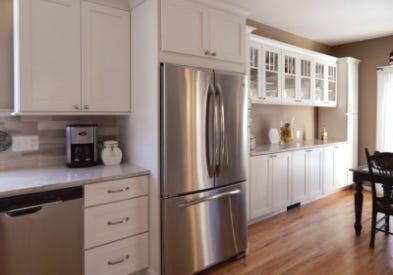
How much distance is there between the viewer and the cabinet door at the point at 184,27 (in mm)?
2209

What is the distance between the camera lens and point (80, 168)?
244cm

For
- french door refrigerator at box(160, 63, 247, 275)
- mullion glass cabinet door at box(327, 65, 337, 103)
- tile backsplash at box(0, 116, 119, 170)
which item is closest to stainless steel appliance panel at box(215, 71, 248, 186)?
french door refrigerator at box(160, 63, 247, 275)

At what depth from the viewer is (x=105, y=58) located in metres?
2.43

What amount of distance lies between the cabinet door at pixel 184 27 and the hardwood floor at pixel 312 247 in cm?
187

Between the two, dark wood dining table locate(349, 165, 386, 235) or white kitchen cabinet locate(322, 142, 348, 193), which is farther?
white kitchen cabinet locate(322, 142, 348, 193)

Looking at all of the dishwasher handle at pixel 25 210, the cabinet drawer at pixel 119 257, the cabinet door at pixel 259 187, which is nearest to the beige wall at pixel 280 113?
the cabinet door at pixel 259 187

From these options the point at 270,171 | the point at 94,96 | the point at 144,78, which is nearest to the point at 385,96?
the point at 270,171

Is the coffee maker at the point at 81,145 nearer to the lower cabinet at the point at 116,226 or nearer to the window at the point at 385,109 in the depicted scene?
the lower cabinet at the point at 116,226

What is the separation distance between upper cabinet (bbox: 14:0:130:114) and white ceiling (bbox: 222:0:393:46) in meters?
1.50

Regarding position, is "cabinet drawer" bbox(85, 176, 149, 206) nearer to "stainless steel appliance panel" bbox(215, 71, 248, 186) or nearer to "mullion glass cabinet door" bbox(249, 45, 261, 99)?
"stainless steel appliance panel" bbox(215, 71, 248, 186)

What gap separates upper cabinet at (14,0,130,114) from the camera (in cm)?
208

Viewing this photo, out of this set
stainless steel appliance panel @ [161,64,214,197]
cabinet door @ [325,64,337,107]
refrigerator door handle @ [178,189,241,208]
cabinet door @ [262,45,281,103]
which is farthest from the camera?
cabinet door @ [325,64,337,107]

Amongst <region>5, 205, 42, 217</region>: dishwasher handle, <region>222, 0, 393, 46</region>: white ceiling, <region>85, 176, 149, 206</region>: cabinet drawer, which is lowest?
<region>5, 205, 42, 217</region>: dishwasher handle

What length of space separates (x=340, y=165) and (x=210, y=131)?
334cm
